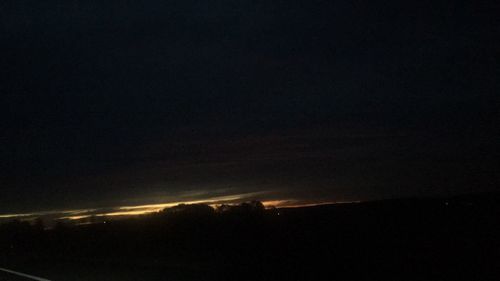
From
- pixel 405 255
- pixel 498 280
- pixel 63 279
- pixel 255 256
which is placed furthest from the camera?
pixel 255 256

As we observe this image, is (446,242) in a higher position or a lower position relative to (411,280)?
higher

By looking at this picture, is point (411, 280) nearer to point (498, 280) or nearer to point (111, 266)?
point (498, 280)

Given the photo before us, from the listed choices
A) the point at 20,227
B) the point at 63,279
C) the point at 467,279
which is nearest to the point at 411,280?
the point at 467,279

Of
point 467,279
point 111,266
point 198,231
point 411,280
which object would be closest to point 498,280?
point 467,279

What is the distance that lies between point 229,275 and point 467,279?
746 cm

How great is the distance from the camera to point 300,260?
23625 millimetres

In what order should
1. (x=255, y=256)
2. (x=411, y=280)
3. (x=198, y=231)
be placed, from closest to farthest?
(x=411, y=280)
(x=255, y=256)
(x=198, y=231)

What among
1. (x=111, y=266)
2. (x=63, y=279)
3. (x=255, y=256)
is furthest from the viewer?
(x=255, y=256)

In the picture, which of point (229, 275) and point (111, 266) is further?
point (111, 266)

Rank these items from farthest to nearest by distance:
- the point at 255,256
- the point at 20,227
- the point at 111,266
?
the point at 20,227 → the point at 255,256 → the point at 111,266

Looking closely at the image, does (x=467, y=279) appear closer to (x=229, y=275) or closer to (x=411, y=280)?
(x=411, y=280)

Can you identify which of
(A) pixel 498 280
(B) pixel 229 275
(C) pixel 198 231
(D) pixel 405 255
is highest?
(C) pixel 198 231

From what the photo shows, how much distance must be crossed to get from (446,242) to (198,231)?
3858cm

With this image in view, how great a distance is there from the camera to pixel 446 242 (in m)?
27.9
